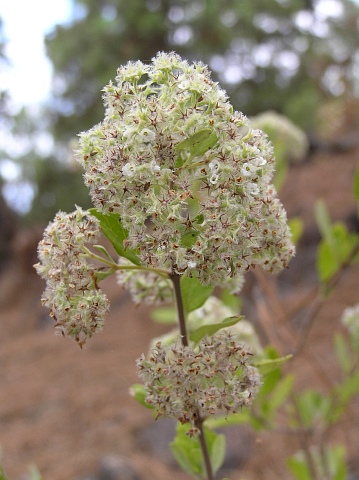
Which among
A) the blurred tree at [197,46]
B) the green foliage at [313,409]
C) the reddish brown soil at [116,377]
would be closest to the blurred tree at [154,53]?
the blurred tree at [197,46]

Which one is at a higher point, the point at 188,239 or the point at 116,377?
the point at 116,377

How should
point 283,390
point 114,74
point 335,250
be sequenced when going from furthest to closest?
point 114,74 → point 335,250 → point 283,390

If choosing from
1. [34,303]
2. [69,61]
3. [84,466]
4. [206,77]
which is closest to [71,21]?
[69,61]

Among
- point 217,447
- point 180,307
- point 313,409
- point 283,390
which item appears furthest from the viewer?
point 313,409

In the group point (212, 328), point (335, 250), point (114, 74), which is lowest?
point (212, 328)

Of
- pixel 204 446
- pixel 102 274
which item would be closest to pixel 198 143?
pixel 102 274

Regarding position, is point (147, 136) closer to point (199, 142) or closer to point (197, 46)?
point (199, 142)

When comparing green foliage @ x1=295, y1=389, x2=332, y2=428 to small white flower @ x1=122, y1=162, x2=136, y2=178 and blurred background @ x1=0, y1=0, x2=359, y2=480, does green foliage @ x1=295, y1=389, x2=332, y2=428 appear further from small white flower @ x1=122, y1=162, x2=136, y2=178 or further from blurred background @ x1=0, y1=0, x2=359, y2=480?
blurred background @ x1=0, y1=0, x2=359, y2=480

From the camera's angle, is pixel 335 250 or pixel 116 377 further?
pixel 116 377

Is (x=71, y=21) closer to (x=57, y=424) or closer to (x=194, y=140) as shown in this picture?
(x=57, y=424)
